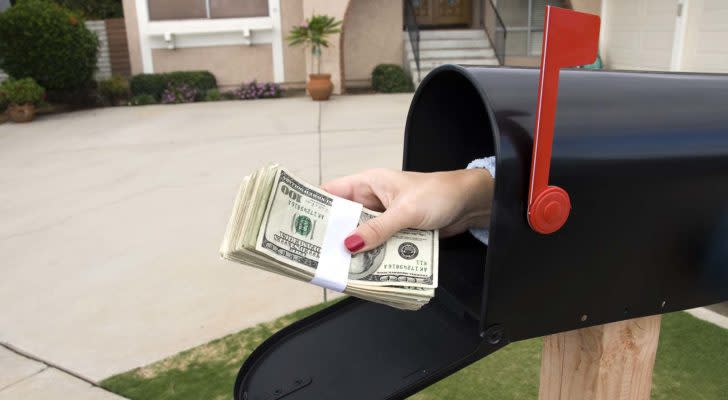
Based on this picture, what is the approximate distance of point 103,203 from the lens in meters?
5.05

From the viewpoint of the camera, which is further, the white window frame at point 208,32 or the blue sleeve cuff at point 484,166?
the white window frame at point 208,32

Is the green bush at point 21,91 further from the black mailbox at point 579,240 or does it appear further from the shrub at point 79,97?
the black mailbox at point 579,240

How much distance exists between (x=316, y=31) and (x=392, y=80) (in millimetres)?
1815

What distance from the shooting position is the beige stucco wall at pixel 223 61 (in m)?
12.4

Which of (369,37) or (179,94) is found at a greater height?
(369,37)

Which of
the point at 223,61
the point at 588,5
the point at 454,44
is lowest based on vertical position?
the point at 223,61

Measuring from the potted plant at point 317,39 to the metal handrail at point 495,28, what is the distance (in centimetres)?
322

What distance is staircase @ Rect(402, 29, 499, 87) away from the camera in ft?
39.2

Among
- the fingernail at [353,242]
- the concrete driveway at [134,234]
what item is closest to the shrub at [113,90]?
the concrete driveway at [134,234]

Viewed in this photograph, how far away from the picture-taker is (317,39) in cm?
1098

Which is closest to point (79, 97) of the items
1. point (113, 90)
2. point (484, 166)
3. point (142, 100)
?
→ point (113, 90)

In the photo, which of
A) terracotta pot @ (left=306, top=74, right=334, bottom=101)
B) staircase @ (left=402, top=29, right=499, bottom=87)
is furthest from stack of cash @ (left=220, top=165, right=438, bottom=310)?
staircase @ (left=402, top=29, right=499, bottom=87)

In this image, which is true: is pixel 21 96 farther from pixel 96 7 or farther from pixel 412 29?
pixel 96 7

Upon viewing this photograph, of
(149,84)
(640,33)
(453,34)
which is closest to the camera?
(640,33)
